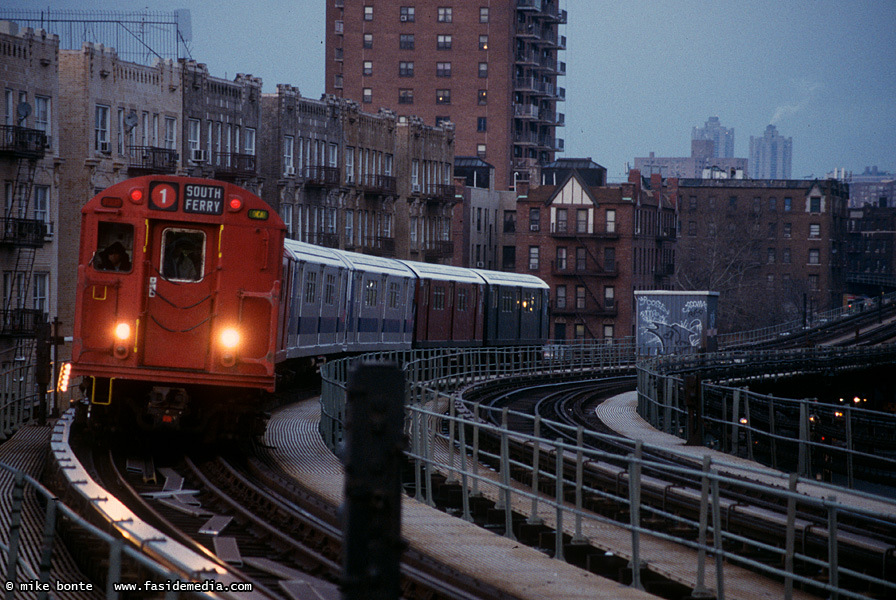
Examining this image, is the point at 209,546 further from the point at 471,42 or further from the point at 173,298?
the point at 471,42

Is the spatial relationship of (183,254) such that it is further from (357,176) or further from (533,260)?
(533,260)

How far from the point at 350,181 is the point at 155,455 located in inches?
1979

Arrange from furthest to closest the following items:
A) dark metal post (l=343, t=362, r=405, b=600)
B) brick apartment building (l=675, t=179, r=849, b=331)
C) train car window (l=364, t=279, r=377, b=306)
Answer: brick apartment building (l=675, t=179, r=849, b=331), train car window (l=364, t=279, r=377, b=306), dark metal post (l=343, t=362, r=405, b=600)

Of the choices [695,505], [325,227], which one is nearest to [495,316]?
[325,227]

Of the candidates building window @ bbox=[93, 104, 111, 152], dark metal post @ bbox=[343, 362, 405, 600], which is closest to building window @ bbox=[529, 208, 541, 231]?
building window @ bbox=[93, 104, 111, 152]

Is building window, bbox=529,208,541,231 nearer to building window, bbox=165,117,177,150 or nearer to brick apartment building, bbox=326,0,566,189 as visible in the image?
brick apartment building, bbox=326,0,566,189

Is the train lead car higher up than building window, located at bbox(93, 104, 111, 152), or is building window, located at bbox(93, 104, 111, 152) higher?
building window, located at bbox(93, 104, 111, 152)

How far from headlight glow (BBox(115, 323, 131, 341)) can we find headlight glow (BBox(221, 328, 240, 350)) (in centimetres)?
125

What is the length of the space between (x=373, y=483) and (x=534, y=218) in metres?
88.8

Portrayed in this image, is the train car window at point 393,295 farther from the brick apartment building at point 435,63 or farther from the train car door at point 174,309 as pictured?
the brick apartment building at point 435,63

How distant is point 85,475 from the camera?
42.2 ft

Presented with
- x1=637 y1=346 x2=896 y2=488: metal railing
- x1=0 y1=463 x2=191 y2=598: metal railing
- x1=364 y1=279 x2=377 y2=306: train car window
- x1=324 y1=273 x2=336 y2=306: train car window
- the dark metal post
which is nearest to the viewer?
the dark metal post

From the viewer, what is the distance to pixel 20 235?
43562 mm

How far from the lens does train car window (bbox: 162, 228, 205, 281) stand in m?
17.2
